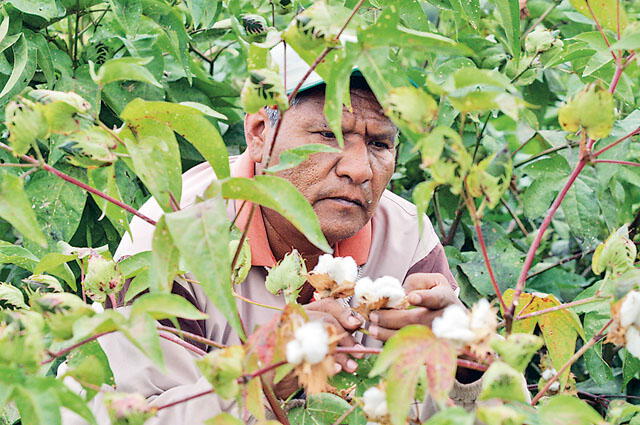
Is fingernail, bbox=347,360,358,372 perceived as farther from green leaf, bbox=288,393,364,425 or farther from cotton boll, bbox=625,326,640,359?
cotton boll, bbox=625,326,640,359

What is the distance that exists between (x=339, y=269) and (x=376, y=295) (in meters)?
0.06

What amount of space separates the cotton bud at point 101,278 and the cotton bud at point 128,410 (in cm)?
25

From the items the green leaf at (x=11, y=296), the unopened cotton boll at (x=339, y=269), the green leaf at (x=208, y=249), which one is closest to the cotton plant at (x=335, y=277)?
the unopened cotton boll at (x=339, y=269)

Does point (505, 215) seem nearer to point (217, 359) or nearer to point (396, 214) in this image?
point (396, 214)

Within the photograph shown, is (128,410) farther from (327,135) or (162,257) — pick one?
(327,135)

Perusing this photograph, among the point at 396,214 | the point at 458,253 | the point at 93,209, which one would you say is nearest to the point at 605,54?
the point at 396,214

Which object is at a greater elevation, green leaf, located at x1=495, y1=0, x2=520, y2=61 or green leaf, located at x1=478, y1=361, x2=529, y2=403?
green leaf, located at x1=495, y1=0, x2=520, y2=61

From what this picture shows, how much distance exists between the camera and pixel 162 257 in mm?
688

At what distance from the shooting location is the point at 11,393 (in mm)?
642

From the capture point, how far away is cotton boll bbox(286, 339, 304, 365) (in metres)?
0.65

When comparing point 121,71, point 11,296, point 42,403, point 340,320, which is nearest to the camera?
point 42,403

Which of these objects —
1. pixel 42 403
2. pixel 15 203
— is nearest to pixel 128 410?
pixel 42 403

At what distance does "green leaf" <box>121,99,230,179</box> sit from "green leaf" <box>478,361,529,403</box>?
Answer: 290 mm

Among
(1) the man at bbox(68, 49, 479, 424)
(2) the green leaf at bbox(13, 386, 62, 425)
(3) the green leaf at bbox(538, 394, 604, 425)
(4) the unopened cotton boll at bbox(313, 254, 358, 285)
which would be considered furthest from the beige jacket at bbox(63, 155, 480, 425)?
(2) the green leaf at bbox(13, 386, 62, 425)
